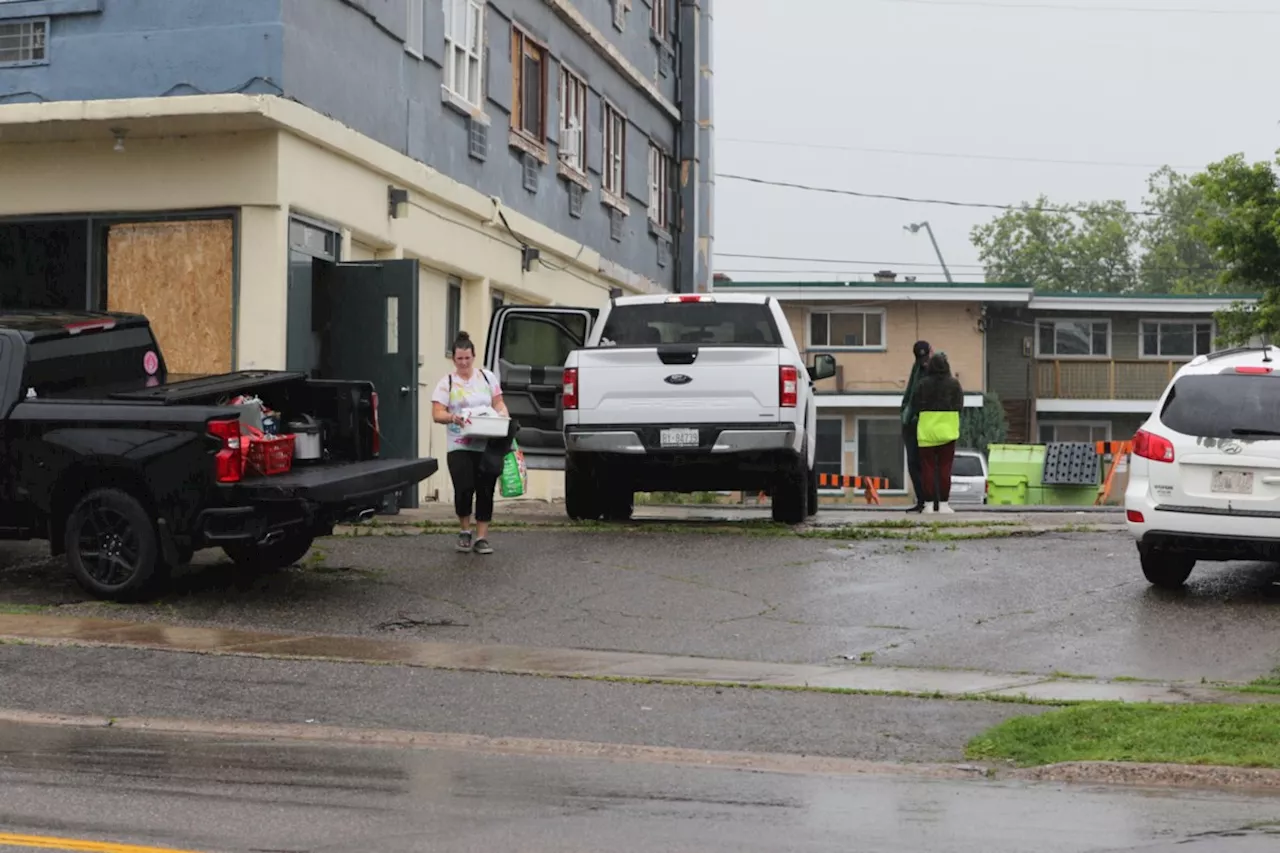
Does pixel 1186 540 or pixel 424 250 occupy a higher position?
pixel 424 250

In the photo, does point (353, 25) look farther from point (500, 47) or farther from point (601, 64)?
point (601, 64)

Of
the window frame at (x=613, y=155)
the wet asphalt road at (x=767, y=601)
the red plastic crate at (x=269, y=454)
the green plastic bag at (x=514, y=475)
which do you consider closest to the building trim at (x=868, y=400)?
the window frame at (x=613, y=155)

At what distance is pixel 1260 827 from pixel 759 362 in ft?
Answer: 33.6

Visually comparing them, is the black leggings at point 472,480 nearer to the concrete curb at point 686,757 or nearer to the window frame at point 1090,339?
the concrete curb at point 686,757

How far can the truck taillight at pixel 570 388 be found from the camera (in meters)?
17.5

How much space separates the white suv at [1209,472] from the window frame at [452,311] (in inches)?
470

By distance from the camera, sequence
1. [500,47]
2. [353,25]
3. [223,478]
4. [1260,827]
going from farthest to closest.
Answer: [500,47], [353,25], [223,478], [1260,827]

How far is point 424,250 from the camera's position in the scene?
23172mm

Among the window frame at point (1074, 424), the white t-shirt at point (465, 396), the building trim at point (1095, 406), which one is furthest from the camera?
the window frame at point (1074, 424)

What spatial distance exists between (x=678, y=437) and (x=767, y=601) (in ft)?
11.6

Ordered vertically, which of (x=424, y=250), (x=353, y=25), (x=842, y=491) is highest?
(x=353, y=25)

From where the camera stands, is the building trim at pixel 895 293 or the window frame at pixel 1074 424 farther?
the window frame at pixel 1074 424

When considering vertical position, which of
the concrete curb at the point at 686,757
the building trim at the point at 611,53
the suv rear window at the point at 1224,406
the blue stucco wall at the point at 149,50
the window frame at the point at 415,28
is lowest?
the concrete curb at the point at 686,757

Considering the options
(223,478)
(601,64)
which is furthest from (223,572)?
(601,64)
